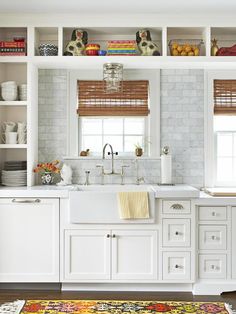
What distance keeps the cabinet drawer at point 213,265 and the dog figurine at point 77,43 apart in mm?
2498

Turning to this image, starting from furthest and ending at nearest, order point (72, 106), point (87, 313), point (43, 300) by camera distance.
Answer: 1. point (72, 106)
2. point (43, 300)
3. point (87, 313)

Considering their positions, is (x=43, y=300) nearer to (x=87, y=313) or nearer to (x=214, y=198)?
(x=87, y=313)

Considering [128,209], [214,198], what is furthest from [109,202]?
[214,198]

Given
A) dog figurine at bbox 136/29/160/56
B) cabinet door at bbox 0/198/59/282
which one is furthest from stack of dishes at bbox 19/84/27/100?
dog figurine at bbox 136/29/160/56

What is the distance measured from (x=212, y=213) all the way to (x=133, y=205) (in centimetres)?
80

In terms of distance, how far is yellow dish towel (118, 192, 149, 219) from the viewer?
4418 millimetres

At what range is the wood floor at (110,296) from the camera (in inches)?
172

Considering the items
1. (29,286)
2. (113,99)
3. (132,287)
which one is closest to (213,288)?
(132,287)

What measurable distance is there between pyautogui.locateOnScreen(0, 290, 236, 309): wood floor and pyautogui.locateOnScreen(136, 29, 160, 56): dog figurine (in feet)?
8.21

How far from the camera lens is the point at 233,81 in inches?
208

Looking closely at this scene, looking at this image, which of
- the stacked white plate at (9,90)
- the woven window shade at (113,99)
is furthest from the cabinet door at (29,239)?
the woven window shade at (113,99)

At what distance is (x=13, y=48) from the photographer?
4.89m

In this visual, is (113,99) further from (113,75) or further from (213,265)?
(213,265)

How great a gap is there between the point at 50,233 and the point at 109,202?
675 mm
